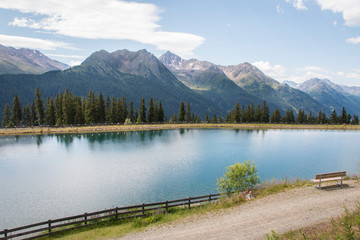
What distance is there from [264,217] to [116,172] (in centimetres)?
3037

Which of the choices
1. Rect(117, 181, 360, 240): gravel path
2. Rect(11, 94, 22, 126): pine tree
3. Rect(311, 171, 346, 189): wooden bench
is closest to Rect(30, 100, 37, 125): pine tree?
Rect(11, 94, 22, 126): pine tree

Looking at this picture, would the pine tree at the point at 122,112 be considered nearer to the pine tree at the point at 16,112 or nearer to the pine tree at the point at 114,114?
the pine tree at the point at 114,114

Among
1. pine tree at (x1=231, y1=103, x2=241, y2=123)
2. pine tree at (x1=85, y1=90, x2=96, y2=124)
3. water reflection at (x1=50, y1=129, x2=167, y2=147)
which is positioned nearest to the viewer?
water reflection at (x1=50, y1=129, x2=167, y2=147)

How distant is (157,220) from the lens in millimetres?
21516

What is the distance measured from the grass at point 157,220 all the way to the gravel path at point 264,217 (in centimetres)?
95

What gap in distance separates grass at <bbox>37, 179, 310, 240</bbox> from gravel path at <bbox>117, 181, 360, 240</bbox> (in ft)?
3.11

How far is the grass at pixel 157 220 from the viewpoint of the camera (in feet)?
63.7

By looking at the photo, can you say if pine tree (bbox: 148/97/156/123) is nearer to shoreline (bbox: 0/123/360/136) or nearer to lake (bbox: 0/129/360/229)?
shoreline (bbox: 0/123/360/136)

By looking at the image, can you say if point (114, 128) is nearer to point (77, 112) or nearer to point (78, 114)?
point (78, 114)

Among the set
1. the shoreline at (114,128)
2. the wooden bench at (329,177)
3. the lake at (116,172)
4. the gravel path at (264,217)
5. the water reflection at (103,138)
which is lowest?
the lake at (116,172)

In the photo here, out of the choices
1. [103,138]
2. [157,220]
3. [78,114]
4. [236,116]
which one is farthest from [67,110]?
[157,220]

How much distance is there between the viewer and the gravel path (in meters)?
16.8

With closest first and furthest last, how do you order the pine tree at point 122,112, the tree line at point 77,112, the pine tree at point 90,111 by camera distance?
the tree line at point 77,112 → the pine tree at point 90,111 → the pine tree at point 122,112

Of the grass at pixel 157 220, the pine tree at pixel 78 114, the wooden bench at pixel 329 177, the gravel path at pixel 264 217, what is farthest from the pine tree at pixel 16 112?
the wooden bench at pixel 329 177
